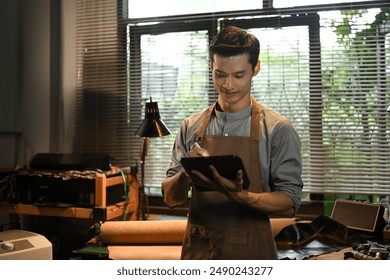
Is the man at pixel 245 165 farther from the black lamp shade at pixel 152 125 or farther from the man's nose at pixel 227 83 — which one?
the black lamp shade at pixel 152 125

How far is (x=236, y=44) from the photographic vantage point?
1.05 metres

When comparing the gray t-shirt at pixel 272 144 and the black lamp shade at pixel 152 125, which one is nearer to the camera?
the gray t-shirt at pixel 272 144

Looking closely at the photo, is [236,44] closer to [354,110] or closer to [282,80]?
[282,80]

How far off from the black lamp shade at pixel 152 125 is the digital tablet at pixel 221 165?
0.40 m

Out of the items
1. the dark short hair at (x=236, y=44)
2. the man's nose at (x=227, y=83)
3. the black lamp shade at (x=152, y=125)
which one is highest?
the dark short hair at (x=236, y=44)

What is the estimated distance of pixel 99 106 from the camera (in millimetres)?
1390

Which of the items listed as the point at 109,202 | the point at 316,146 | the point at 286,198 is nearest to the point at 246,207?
the point at 286,198

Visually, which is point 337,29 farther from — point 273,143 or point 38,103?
point 38,103

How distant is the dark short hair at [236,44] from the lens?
105cm

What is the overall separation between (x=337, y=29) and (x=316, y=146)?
35 centimetres

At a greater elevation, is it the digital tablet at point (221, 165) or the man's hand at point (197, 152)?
the man's hand at point (197, 152)

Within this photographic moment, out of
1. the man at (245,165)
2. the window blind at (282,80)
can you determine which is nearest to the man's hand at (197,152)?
the man at (245,165)

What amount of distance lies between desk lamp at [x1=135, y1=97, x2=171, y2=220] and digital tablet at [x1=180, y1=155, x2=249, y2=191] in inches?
15.9

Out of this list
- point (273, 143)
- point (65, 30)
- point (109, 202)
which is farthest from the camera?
point (109, 202)
